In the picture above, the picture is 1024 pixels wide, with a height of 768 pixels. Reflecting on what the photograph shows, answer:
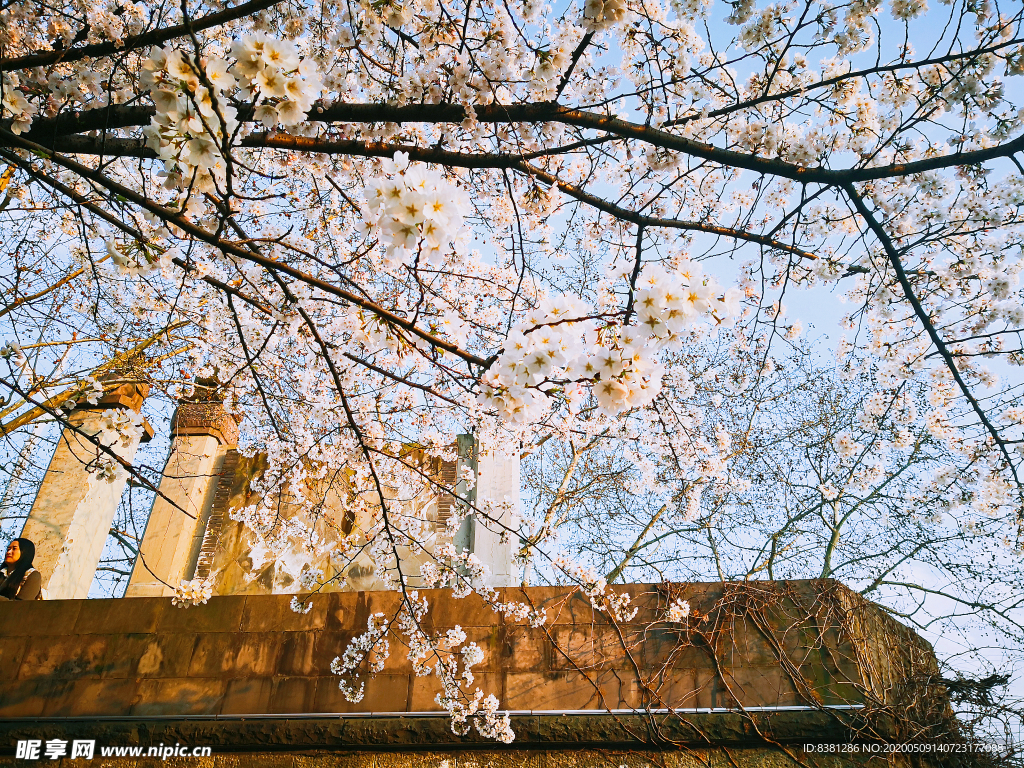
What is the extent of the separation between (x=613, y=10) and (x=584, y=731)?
3750mm

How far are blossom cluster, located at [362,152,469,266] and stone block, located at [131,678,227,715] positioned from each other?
360 cm

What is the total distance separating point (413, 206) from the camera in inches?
64.3

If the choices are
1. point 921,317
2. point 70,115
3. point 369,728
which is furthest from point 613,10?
point 369,728

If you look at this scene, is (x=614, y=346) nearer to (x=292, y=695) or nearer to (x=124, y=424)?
(x=292, y=695)

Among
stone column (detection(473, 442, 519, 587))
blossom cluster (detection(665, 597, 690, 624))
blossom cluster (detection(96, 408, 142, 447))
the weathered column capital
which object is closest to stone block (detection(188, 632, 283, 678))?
blossom cluster (detection(96, 408, 142, 447))

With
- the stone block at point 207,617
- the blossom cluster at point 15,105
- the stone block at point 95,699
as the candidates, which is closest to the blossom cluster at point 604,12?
the blossom cluster at point 15,105

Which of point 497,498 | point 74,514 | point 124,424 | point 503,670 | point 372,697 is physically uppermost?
point 497,498

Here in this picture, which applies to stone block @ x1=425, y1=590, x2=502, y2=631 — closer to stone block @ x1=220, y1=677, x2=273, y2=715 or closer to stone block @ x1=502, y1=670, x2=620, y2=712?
stone block @ x1=502, y1=670, x2=620, y2=712

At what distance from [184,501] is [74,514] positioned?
90cm

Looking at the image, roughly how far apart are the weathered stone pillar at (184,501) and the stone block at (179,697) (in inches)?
52.6

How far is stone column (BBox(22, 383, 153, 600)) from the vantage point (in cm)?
507

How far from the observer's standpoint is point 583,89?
10.1 ft

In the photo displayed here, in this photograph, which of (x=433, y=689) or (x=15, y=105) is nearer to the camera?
(x=15, y=105)

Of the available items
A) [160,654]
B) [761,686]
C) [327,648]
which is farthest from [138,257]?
[761,686]
